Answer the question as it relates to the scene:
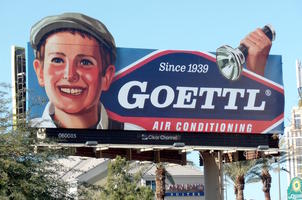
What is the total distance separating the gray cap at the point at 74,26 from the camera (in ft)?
128

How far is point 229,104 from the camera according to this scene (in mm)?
41781

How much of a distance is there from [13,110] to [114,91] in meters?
18.0

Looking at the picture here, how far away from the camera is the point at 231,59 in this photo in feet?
138

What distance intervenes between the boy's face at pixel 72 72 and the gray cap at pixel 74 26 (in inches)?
13.5

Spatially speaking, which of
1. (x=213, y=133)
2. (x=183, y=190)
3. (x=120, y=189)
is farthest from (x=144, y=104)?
(x=183, y=190)

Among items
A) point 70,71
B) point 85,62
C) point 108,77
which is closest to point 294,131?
point 108,77

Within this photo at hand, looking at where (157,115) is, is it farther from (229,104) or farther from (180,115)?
(229,104)

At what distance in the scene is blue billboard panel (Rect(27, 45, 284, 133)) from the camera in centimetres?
3925

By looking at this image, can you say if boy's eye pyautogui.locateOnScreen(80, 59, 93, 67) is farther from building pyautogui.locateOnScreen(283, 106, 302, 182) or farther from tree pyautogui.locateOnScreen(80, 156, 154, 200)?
building pyautogui.locateOnScreen(283, 106, 302, 182)

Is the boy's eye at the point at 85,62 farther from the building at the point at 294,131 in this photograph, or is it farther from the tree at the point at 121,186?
the building at the point at 294,131

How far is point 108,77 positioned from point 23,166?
19.6 meters

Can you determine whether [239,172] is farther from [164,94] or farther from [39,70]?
[39,70]

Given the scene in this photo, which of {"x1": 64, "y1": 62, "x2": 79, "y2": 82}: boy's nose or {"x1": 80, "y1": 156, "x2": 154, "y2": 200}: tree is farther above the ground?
{"x1": 64, "y1": 62, "x2": 79, "y2": 82}: boy's nose

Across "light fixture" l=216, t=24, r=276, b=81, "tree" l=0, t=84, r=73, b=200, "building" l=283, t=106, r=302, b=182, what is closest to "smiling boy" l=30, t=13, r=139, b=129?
"light fixture" l=216, t=24, r=276, b=81
